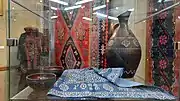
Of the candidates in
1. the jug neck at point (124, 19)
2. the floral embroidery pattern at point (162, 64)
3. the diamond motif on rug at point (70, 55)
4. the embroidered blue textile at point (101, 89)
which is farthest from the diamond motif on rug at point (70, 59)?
the floral embroidery pattern at point (162, 64)

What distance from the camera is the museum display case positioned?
97 cm

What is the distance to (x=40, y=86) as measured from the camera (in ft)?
3.11

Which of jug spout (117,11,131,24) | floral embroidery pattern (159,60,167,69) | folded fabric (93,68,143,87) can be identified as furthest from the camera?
jug spout (117,11,131,24)

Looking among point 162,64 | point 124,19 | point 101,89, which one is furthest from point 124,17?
point 101,89

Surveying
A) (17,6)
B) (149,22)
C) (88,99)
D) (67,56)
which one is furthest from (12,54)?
(149,22)

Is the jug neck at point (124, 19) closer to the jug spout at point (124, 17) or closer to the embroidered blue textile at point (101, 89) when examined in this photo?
the jug spout at point (124, 17)

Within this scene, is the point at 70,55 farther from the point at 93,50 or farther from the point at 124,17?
the point at 124,17

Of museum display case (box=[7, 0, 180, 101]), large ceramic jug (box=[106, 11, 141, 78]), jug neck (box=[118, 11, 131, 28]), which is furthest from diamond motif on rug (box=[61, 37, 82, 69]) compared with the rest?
jug neck (box=[118, 11, 131, 28])

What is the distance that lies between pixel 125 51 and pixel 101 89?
36 cm

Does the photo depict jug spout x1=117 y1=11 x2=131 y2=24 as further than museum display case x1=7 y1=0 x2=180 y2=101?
Yes

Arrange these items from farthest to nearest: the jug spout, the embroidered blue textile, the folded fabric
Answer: the jug spout → the folded fabric → the embroidered blue textile

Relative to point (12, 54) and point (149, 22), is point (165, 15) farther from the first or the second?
point (12, 54)

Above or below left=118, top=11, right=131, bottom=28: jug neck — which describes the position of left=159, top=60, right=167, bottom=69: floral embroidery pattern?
below

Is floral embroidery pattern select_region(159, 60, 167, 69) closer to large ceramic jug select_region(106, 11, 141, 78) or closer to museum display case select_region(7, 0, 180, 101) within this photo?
museum display case select_region(7, 0, 180, 101)
